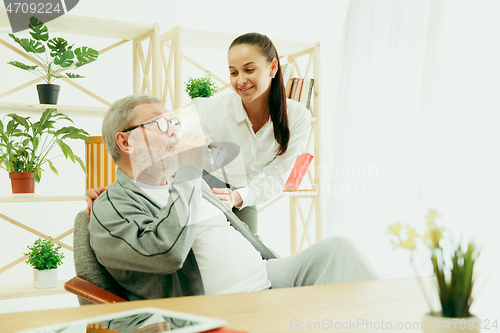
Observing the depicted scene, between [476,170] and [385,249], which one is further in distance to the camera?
[385,249]

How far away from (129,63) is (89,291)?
193cm

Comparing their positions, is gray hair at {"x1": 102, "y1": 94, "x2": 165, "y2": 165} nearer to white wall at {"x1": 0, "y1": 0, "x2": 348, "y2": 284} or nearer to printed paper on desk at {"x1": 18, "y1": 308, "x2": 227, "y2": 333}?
printed paper on desk at {"x1": 18, "y1": 308, "x2": 227, "y2": 333}

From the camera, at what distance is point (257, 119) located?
2.10m

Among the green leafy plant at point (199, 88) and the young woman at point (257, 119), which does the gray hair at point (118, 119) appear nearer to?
the young woman at point (257, 119)

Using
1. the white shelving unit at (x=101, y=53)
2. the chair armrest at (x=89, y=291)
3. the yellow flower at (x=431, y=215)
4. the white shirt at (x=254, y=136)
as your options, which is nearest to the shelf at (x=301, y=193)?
the white shirt at (x=254, y=136)

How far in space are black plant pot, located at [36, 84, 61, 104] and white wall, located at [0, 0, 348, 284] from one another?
0.95 ft

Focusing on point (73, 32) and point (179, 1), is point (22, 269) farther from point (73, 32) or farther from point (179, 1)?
point (179, 1)

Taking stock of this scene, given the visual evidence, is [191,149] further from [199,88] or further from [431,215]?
[199,88]

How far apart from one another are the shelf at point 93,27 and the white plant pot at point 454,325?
7.38ft

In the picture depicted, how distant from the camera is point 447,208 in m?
2.33

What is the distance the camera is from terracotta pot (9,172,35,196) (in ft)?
7.14

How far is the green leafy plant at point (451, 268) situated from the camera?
50cm

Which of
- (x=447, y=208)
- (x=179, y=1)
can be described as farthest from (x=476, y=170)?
(x=179, y=1)

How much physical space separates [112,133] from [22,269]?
1.58 meters
